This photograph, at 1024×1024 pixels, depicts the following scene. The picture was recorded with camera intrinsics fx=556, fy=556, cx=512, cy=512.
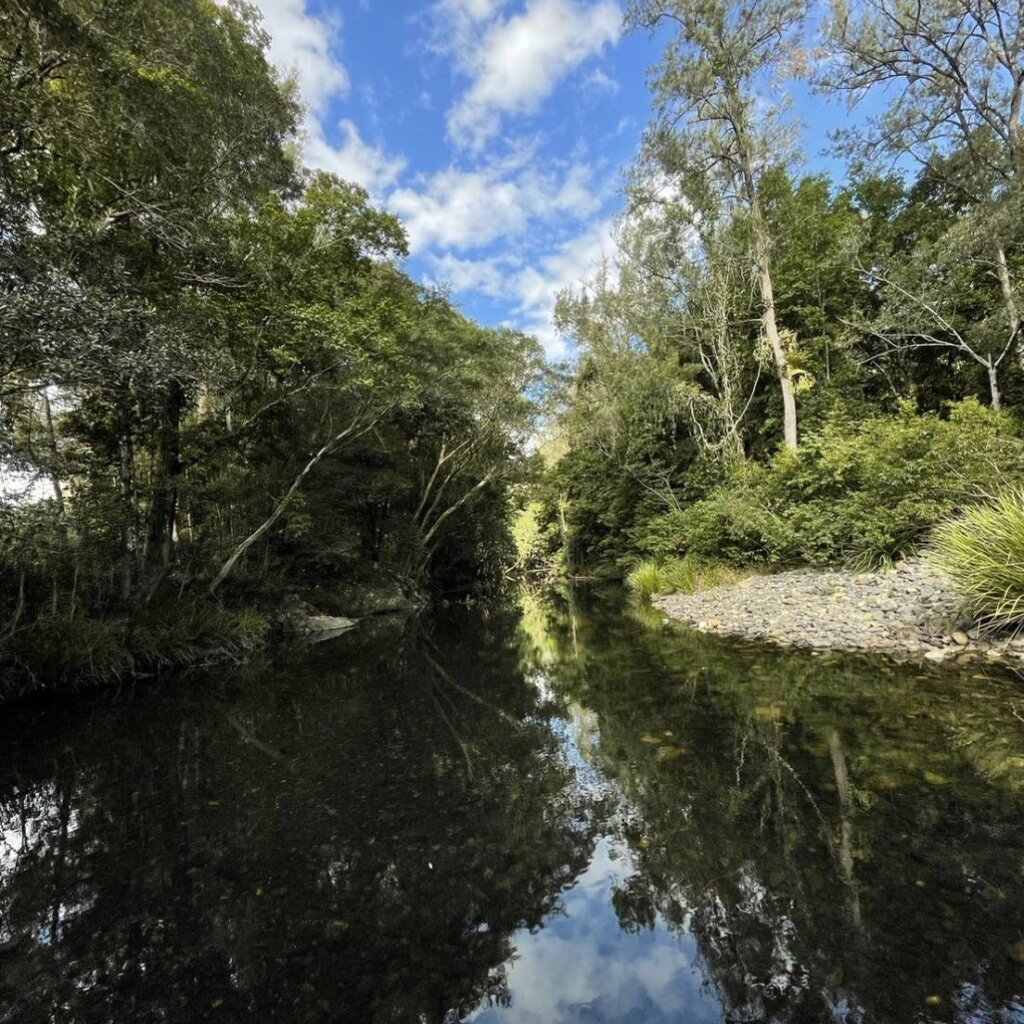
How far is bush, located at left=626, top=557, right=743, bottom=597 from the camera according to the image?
13.9 m

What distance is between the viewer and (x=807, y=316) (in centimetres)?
1855

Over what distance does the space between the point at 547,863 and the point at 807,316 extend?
19.9 metres

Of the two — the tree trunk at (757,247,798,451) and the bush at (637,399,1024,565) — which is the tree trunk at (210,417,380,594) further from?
the tree trunk at (757,247,798,451)

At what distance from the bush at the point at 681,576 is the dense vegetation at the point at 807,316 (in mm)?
277

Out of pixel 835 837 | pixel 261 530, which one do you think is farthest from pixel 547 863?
pixel 261 530

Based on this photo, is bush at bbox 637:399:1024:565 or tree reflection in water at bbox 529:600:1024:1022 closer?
A: tree reflection in water at bbox 529:600:1024:1022

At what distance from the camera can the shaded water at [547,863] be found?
244 centimetres

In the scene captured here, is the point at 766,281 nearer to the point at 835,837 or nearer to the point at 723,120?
the point at 723,120

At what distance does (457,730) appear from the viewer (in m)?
6.02

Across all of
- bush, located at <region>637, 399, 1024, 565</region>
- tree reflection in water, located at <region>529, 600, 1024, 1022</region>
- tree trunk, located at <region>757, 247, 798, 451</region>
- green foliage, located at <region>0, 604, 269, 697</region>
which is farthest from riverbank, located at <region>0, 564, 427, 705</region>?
tree trunk, located at <region>757, 247, 798, 451</region>

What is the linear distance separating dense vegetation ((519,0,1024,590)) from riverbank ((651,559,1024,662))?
1.11m

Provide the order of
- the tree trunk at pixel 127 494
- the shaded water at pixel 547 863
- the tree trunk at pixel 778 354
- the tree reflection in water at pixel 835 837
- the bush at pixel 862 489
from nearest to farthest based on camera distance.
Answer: the tree reflection in water at pixel 835 837 < the shaded water at pixel 547 863 < the bush at pixel 862 489 < the tree trunk at pixel 127 494 < the tree trunk at pixel 778 354

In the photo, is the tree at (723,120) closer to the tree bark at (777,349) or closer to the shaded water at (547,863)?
the tree bark at (777,349)

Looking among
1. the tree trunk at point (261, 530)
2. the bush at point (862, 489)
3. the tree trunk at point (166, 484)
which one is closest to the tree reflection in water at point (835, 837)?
the bush at point (862, 489)
